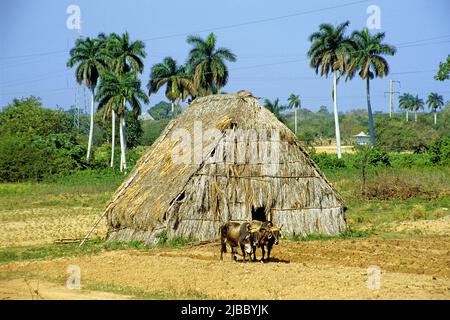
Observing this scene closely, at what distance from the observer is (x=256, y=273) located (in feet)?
56.0

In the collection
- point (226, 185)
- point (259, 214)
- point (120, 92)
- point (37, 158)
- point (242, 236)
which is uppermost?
point (120, 92)

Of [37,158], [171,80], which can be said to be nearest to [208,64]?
[171,80]

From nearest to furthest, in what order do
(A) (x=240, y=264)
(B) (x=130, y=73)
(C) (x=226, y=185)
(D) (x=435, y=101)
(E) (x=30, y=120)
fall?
(A) (x=240, y=264) < (C) (x=226, y=185) < (B) (x=130, y=73) < (E) (x=30, y=120) < (D) (x=435, y=101)

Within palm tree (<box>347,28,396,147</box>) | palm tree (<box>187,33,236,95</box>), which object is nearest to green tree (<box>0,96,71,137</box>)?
palm tree (<box>187,33,236,95</box>)

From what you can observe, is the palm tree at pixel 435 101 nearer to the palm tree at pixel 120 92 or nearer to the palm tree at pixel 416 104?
the palm tree at pixel 416 104

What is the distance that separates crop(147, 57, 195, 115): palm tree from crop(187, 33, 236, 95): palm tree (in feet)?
10.7

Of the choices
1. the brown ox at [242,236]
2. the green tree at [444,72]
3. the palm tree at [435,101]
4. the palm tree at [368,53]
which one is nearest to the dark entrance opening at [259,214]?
the brown ox at [242,236]

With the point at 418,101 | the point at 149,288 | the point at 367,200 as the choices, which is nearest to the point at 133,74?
the point at 367,200

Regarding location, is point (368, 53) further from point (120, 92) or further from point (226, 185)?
point (226, 185)

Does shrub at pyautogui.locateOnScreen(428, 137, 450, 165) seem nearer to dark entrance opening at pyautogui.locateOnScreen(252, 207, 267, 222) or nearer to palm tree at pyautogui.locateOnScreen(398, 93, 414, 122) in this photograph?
dark entrance opening at pyautogui.locateOnScreen(252, 207, 267, 222)

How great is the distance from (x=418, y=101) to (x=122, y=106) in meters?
104

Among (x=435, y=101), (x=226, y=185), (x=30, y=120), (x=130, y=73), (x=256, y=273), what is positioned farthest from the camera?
(x=435, y=101)

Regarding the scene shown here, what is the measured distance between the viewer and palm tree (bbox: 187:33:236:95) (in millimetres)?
63000

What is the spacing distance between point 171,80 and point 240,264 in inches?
1976
